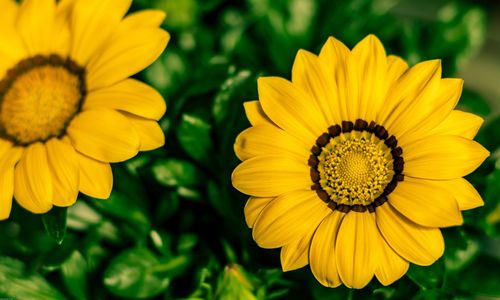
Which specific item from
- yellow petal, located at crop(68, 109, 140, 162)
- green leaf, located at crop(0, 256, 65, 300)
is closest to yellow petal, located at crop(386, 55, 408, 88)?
yellow petal, located at crop(68, 109, 140, 162)

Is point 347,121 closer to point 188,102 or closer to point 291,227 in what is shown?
point 291,227

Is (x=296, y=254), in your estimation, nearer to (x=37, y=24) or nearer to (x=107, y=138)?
(x=107, y=138)

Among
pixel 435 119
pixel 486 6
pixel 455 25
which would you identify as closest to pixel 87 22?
pixel 435 119

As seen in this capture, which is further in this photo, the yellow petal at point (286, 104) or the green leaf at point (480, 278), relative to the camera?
the green leaf at point (480, 278)

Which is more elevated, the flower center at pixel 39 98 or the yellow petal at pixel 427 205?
the flower center at pixel 39 98

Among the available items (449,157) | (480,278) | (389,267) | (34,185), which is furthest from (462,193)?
(34,185)

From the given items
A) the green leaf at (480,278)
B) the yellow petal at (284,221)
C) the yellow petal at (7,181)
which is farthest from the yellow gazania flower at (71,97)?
the green leaf at (480,278)

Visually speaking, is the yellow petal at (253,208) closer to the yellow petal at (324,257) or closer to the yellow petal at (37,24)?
the yellow petal at (324,257)
